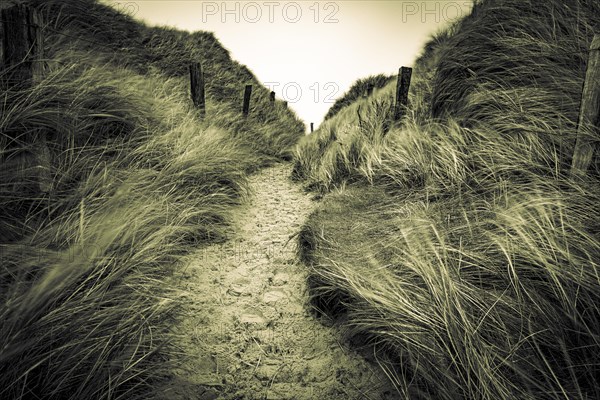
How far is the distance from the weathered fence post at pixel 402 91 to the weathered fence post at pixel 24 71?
453cm

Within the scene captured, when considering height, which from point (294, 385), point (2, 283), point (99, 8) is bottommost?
point (294, 385)

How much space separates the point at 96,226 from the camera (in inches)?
68.9

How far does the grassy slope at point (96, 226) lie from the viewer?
3.71 feet

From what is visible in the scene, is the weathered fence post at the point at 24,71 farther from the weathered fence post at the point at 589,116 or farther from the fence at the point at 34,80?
the weathered fence post at the point at 589,116

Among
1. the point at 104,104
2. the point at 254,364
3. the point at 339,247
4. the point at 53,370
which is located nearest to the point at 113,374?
the point at 53,370

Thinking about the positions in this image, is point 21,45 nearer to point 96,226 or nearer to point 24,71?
point 24,71

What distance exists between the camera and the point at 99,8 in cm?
889

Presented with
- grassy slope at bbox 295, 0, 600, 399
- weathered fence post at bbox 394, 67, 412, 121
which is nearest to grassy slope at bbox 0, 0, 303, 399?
grassy slope at bbox 295, 0, 600, 399

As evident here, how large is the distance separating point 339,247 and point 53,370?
1671mm

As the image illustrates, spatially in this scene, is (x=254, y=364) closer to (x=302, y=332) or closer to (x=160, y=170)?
(x=302, y=332)

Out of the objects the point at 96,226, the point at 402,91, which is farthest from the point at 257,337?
the point at 402,91

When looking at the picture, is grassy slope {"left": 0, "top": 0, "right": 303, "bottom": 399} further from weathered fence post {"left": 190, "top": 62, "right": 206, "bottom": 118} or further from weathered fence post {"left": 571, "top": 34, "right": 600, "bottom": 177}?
weathered fence post {"left": 571, "top": 34, "right": 600, "bottom": 177}

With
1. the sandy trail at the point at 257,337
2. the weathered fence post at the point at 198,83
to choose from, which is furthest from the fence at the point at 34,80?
the weathered fence post at the point at 198,83

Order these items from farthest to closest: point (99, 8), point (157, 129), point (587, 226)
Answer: point (99, 8), point (157, 129), point (587, 226)
